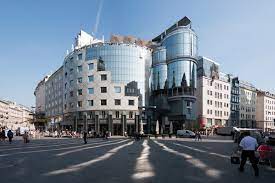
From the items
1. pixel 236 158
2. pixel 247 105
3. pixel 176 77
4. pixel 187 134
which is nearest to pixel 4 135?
pixel 236 158

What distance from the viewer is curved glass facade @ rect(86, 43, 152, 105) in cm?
9275

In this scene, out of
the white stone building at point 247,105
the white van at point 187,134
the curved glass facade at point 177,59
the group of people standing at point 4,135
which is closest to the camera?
the group of people standing at point 4,135

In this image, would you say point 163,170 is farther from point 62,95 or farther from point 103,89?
point 62,95

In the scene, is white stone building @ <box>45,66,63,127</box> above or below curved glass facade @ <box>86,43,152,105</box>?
below

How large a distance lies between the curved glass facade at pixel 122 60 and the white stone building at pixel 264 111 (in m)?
73.5

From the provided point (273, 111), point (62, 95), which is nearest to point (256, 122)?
point (273, 111)

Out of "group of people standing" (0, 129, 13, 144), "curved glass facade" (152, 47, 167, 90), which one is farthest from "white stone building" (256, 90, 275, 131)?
"group of people standing" (0, 129, 13, 144)

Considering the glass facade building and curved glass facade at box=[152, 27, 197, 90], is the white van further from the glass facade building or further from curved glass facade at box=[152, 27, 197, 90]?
curved glass facade at box=[152, 27, 197, 90]

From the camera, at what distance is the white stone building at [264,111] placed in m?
152

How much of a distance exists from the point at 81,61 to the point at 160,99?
81.4 ft

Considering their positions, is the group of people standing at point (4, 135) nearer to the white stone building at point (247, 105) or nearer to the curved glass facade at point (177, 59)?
the curved glass facade at point (177, 59)

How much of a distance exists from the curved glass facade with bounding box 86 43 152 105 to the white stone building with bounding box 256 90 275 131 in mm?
73468

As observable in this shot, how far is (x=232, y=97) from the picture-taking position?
132 meters

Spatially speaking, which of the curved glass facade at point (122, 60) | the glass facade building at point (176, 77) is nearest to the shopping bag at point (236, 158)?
the curved glass facade at point (122, 60)
